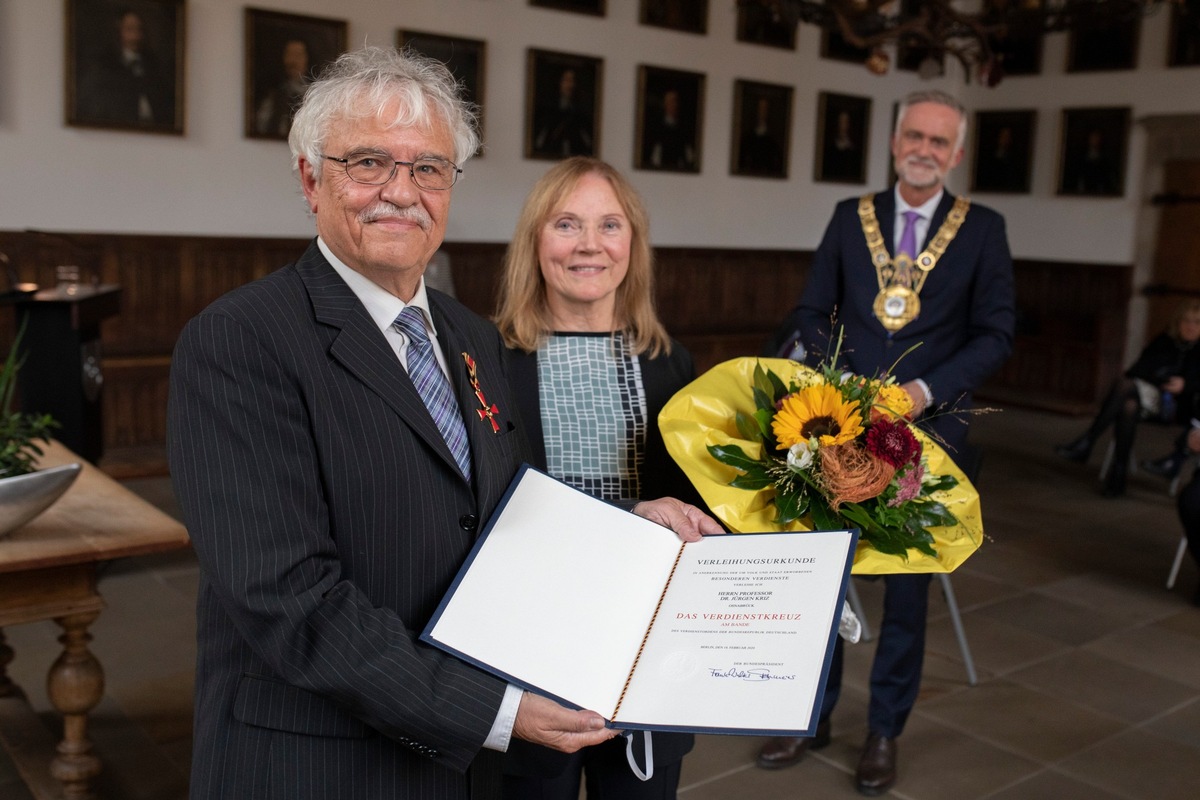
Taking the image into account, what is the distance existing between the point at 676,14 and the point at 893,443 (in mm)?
9319

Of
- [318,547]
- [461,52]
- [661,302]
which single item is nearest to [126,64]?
[461,52]

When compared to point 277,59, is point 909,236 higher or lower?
lower

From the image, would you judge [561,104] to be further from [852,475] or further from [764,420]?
[852,475]

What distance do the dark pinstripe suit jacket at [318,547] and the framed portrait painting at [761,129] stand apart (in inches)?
397

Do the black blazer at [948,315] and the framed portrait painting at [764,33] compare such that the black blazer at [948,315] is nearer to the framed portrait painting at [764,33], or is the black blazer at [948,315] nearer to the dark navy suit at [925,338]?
the dark navy suit at [925,338]

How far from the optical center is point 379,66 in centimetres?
154

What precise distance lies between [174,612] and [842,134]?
365 inches

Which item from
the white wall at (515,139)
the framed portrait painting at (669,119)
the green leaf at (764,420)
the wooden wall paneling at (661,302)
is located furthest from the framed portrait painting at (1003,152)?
the green leaf at (764,420)

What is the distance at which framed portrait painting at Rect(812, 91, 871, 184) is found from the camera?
39.1 ft

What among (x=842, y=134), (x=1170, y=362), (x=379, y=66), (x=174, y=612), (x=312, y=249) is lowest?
(x=174, y=612)

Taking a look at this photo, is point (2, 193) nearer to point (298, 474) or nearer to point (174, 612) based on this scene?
point (174, 612)

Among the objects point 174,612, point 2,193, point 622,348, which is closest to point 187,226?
point 2,193

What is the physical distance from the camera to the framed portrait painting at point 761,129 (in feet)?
36.8
